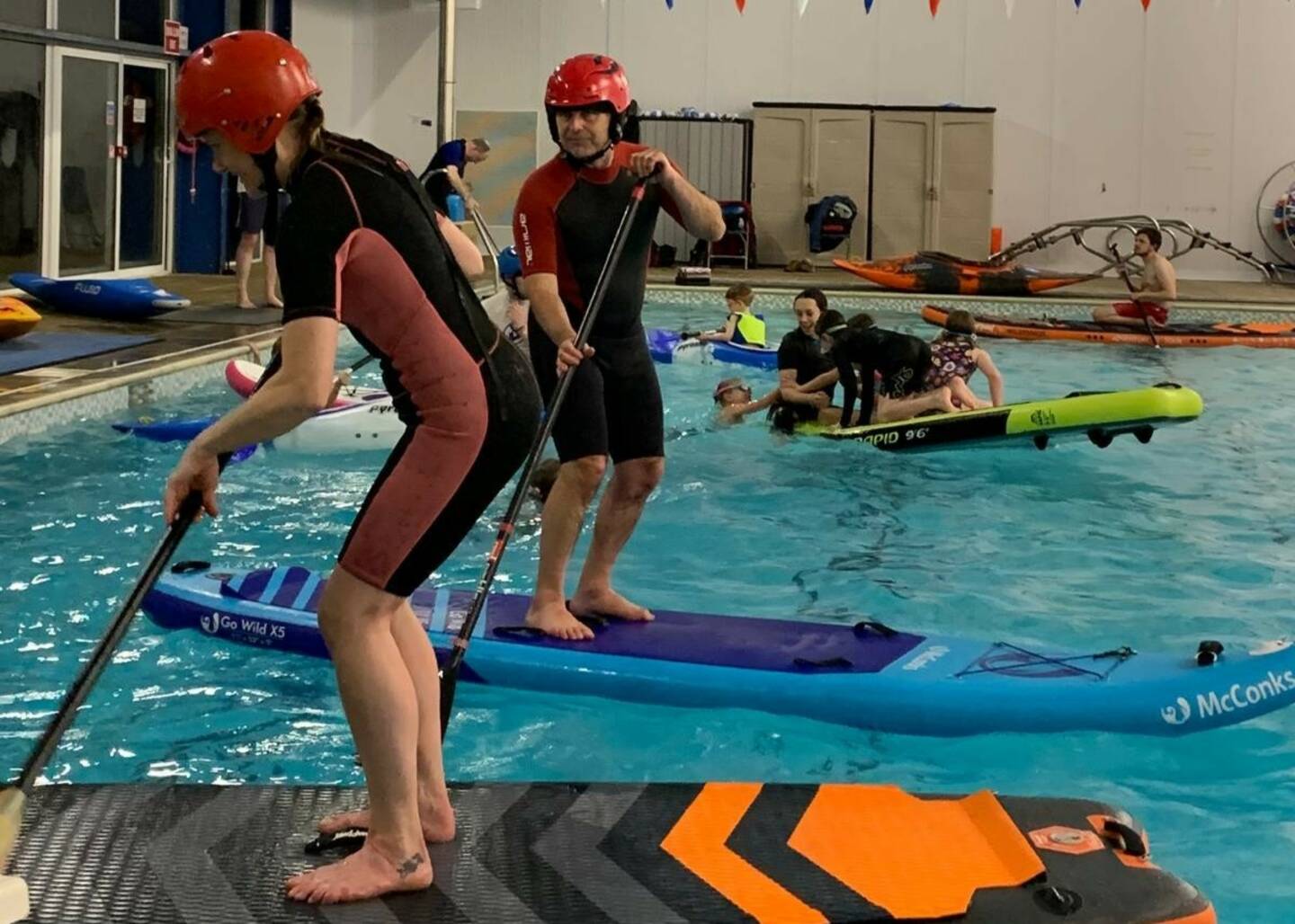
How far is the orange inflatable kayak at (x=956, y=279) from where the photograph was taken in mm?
17328

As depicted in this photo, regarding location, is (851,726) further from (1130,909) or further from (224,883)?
(224,883)

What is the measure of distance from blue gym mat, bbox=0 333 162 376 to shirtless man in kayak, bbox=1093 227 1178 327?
27.2 ft

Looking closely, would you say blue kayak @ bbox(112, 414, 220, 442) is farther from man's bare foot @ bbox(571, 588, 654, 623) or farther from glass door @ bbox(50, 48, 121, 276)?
glass door @ bbox(50, 48, 121, 276)

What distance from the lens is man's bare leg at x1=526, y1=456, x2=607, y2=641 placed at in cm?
474

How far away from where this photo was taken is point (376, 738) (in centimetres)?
285

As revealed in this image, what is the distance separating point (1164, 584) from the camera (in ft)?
21.3

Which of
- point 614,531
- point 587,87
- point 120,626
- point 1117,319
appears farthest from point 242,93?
point 1117,319

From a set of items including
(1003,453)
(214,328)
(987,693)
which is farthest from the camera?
(214,328)

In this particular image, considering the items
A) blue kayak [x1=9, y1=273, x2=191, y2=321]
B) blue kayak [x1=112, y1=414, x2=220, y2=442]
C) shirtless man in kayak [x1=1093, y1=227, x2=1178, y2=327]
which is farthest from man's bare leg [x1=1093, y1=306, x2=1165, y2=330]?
blue kayak [x1=112, y1=414, x2=220, y2=442]

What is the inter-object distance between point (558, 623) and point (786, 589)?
1.66 m

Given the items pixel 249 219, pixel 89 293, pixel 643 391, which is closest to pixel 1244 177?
pixel 249 219

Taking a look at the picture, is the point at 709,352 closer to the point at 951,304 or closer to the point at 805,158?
the point at 951,304

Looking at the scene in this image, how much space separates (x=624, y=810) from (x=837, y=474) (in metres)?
5.46

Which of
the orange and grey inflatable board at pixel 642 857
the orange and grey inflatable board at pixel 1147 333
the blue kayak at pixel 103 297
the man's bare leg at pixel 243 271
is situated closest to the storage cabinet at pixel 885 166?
the orange and grey inflatable board at pixel 1147 333
